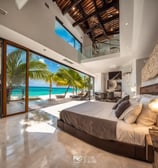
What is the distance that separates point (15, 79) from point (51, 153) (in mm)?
3640

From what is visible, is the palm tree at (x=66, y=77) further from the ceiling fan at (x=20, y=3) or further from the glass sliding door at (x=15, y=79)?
the ceiling fan at (x=20, y=3)

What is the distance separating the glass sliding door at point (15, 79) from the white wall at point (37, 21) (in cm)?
71

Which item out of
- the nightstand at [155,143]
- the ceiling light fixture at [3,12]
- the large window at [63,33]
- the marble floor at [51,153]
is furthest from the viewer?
the large window at [63,33]

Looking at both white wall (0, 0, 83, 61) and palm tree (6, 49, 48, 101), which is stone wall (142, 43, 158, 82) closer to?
white wall (0, 0, 83, 61)

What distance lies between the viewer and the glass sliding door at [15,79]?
4352 mm

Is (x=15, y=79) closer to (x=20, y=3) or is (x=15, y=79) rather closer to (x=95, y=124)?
(x=20, y=3)

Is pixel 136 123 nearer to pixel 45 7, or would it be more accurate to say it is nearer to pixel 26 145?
pixel 26 145

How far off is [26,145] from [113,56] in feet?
20.4

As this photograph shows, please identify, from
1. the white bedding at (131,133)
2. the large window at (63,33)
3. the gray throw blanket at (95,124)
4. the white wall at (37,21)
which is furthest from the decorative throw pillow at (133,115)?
the large window at (63,33)

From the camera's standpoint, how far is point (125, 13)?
3322 millimetres

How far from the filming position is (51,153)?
2.01 metres

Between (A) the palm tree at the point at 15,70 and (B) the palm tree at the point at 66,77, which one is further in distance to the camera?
(B) the palm tree at the point at 66,77

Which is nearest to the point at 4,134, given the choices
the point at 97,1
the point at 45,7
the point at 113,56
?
the point at 45,7

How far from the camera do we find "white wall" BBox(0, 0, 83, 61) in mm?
3520
